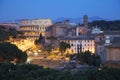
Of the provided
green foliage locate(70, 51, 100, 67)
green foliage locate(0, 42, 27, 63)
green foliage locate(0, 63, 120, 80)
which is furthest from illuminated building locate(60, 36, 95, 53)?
green foliage locate(0, 63, 120, 80)

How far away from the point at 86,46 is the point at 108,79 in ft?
60.3

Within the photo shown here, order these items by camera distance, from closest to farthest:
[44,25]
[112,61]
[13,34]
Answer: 1. [112,61]
2. [13,34]
3. [44,25]

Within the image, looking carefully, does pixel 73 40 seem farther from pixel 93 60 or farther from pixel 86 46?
pixel 93 60

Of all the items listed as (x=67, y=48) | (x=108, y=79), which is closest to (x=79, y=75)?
(x=108, y=79)

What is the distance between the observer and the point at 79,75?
7.84 m

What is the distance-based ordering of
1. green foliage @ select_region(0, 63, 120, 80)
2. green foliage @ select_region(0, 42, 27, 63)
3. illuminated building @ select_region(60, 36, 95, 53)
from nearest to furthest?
1. green foliage @ select_region(0, 63, 120, 80)
2. green foliage @ select_region(0, 42, 27, 63)
3. illuminated building @ select_region(60, 36, 95, 53)

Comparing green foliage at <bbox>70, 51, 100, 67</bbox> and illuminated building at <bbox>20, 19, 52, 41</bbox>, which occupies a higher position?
illuminated building at <bbox>20, 19, 52, 41</bbox>

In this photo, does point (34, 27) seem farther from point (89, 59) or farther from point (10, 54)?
point (10, 54)

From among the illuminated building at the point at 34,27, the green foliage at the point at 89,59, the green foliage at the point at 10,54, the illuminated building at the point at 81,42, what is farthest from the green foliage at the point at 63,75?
the illuminated building at the point at 34,27

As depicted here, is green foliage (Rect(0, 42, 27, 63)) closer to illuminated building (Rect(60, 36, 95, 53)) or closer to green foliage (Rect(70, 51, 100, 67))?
green foliage (Rect(70, 51, 100, 67))

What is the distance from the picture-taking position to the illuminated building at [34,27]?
35844 mm

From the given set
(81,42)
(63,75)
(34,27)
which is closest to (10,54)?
(63,75)

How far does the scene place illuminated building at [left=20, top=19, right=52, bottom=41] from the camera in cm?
3584

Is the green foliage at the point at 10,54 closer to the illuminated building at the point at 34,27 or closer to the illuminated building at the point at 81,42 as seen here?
the illuminated building at the point at 81,42
